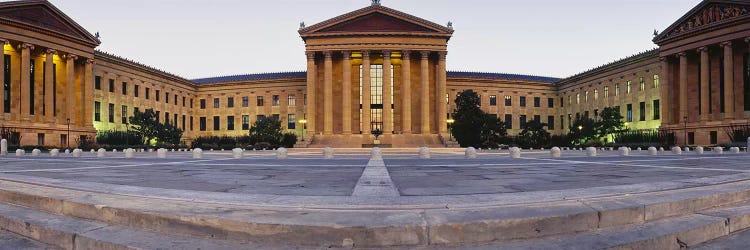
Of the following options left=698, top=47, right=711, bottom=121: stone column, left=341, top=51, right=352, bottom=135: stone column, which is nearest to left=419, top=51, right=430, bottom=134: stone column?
left=341, top=51, right=352, bottom=135: stone column

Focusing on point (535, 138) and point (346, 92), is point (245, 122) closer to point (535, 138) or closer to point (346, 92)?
point (346, 92)

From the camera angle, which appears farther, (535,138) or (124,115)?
(124,115)

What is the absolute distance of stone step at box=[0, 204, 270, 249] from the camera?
362 centimetres

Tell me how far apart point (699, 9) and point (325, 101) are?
4399cm

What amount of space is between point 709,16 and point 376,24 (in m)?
Answer: 37.3

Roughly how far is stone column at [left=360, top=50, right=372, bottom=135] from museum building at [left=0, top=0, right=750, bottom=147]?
145mm

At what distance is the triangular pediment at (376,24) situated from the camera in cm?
5609

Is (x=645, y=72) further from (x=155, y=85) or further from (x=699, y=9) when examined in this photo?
(x=155, y=85)

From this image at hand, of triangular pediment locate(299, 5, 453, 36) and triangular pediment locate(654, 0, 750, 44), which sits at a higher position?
triangular pediment locate(299, 5, 453, 36)

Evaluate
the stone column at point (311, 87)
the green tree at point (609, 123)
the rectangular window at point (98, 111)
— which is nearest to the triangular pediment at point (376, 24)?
the stone column at point (311, 87)

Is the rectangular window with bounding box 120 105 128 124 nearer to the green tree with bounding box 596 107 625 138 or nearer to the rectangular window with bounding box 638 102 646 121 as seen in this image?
the green tree with bounding box 596 107 625 138

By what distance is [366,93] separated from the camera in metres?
57.1

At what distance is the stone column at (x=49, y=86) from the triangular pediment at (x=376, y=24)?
92.0 feet

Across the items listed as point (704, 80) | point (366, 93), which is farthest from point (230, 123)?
point (704, 80)
